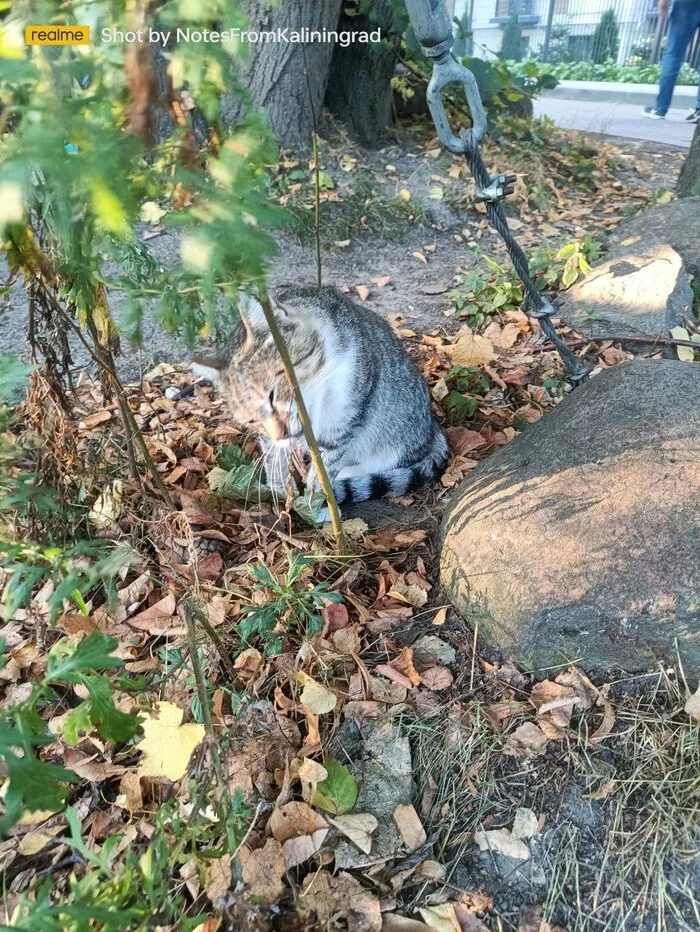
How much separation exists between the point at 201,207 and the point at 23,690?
1658mm

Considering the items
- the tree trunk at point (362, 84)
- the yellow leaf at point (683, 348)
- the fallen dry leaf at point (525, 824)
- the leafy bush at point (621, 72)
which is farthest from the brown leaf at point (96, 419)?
the leafy bush at point (621, 72)

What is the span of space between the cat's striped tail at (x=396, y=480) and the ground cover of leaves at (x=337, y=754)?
0.89 feet

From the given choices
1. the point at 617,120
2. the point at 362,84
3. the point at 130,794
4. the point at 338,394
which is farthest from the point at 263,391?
the point at 617,120

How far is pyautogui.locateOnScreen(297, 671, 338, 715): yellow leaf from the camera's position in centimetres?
183

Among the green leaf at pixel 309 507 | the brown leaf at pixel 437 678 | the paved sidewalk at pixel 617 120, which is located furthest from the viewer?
the paved sidewalk at pixel 617 120

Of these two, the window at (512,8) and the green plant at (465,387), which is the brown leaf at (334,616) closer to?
the green plant at (465,387)

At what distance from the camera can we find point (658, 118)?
8.33m

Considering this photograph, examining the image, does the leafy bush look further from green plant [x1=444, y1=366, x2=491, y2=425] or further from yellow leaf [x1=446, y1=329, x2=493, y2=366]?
green plant [x1=444, y1=366, x2=491, y2=425]

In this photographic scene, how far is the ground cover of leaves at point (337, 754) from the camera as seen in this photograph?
1508 mm

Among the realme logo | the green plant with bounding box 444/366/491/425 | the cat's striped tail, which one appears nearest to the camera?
the realme logo

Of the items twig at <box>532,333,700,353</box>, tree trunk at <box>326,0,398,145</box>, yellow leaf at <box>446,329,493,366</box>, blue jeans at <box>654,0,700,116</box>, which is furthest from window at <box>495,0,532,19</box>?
yellow leaf at <box>446,329,493,366</box>

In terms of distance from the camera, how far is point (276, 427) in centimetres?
243

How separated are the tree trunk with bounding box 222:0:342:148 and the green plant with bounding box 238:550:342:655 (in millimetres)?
3251

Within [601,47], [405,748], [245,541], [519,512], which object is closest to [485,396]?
[519,512]
